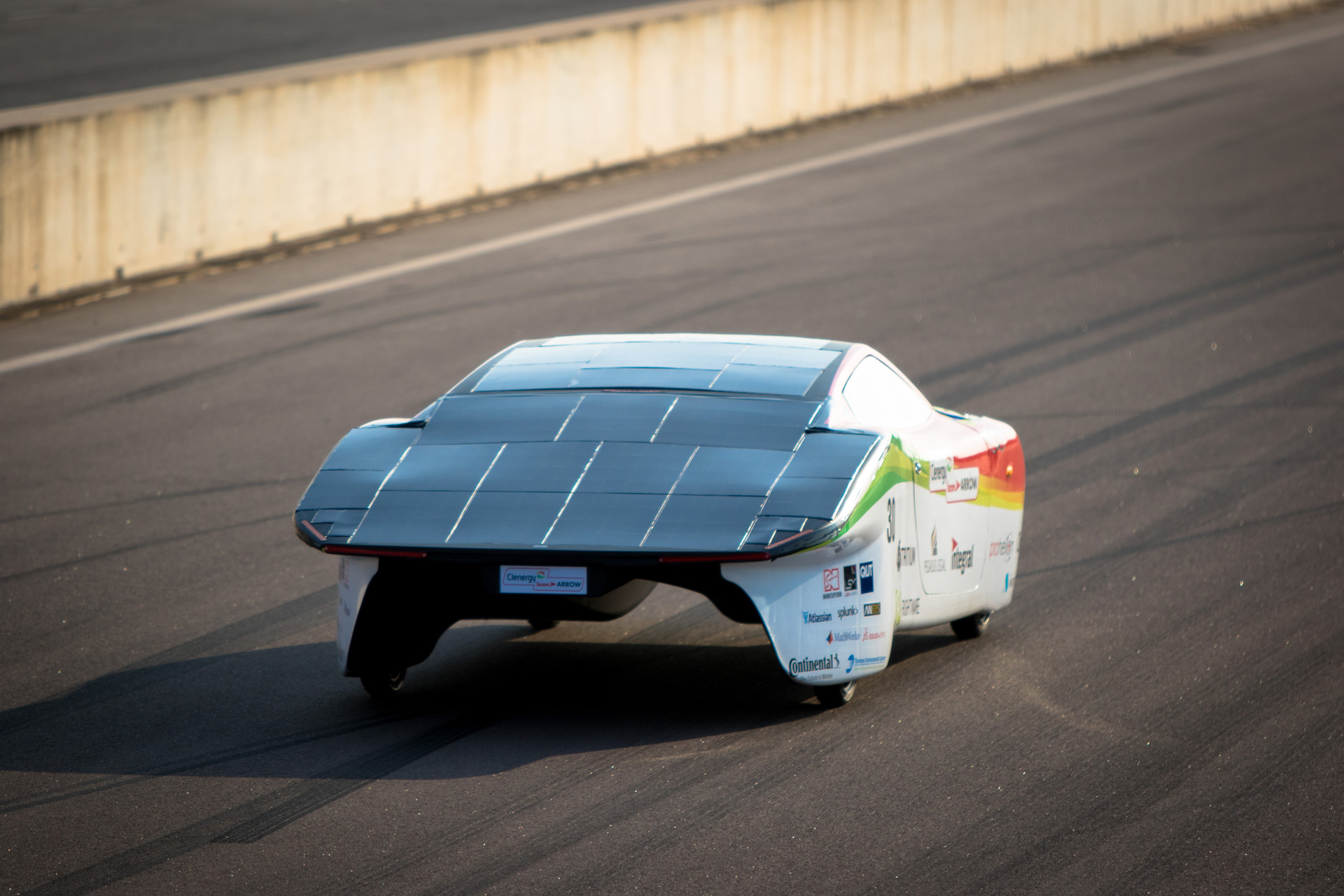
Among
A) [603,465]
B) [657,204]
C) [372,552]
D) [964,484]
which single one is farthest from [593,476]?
[657,204]

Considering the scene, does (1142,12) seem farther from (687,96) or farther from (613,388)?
(613,388)

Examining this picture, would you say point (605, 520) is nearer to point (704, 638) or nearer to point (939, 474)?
point (939, 474)

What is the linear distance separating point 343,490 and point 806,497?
181 centimetres

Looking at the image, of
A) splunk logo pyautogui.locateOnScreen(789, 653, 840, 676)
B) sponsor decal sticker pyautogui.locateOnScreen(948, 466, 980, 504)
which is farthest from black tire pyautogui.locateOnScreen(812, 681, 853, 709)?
sponsor decal sticker pyautogui.locateOnScreen(948, 466, 980, 504)

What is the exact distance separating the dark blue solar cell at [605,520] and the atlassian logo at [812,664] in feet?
2.73

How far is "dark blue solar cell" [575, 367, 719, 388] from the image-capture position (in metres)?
7.02

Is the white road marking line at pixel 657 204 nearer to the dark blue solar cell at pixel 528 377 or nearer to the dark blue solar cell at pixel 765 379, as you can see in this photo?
the dark blue solar cell at pixel 528 377

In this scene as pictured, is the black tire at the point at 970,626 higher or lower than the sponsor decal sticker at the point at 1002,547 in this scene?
lower

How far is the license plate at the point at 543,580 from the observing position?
6234 mm

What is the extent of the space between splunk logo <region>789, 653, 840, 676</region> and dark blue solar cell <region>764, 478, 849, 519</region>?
63 cm

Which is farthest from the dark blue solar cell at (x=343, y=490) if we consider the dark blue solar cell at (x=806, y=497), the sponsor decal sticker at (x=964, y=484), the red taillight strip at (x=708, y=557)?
the sponsor decal sticker at (x=964, y=484)

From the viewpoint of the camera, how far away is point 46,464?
10883 mm

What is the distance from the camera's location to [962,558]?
7.54 meters

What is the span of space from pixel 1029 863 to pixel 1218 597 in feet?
11.4
